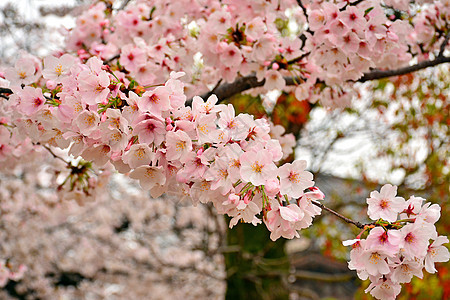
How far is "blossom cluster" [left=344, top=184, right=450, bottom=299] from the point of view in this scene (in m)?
1.33

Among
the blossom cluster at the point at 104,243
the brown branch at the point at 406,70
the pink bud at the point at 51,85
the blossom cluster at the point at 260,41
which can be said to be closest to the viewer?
the pink bud at the point at 51,85

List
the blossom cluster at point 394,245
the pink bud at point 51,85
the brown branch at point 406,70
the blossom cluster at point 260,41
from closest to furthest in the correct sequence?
the blossom cluster at point 394,245
the pink bud at point 51,85
the blossom cluster at point 260,41
the brown branch at point 406,70

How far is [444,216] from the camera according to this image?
5.52 m

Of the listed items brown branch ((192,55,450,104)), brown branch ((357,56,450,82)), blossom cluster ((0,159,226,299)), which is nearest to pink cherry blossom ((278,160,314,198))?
brown branch ((192,55,450,104))

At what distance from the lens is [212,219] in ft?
22.0

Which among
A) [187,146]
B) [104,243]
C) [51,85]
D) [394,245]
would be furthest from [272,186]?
[104,243]

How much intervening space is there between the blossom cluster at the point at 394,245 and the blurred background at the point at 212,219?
2.01 meters

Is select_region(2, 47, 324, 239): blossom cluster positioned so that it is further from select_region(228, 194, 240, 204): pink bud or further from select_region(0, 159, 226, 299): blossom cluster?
select_region(0, 159, 226, 299): blossom cluster

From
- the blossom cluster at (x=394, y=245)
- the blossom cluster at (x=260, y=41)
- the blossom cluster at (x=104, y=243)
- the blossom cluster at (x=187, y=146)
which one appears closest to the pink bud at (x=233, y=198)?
the blossom cluster at (x=187, y=146)

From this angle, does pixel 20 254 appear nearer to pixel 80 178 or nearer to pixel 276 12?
pixel 80 178

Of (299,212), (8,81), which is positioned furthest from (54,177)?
(299,212)

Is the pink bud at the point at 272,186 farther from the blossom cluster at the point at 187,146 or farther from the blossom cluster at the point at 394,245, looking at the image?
the blossom cluster at the point at 394,245

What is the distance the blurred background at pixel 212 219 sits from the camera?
17.7ft

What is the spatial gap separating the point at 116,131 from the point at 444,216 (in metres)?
5.21
